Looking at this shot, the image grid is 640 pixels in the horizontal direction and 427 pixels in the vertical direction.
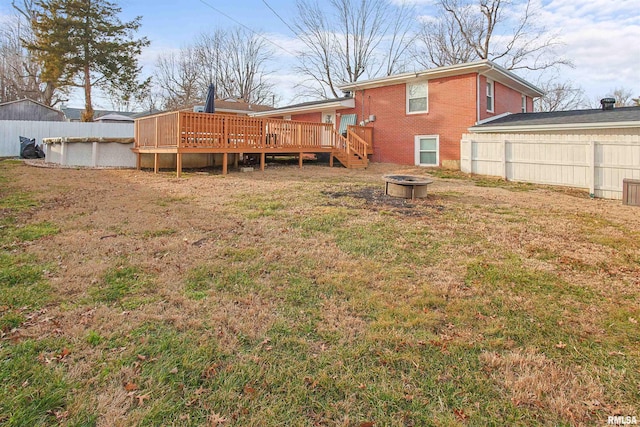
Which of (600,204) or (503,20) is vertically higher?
(503,20)

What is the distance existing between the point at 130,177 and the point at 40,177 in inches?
83.9

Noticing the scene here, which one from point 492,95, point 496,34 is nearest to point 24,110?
point 492,95

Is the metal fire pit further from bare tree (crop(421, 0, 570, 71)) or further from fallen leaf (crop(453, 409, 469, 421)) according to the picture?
bare tree (crop(421, 0, 570, 71))

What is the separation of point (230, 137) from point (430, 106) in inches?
331

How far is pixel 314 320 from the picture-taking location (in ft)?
9.04

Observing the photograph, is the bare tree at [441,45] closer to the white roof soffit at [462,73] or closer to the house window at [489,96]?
the white roof soffit at [462,73]

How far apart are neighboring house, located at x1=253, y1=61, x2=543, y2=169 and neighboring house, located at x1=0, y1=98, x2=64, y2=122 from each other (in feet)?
69.3

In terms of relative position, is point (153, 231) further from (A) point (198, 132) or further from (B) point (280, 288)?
(A) point (198, 132)

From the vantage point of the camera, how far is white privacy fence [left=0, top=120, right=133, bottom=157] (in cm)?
1697

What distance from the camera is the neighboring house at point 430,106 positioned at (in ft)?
43.9

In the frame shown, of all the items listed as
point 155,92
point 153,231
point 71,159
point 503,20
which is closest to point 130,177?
point 71,159

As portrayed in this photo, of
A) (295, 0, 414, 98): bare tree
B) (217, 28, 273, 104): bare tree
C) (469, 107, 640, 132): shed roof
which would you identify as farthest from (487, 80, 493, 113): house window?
(217, 28, 273, 104): bare tree

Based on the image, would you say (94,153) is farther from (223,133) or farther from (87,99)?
(87,99)

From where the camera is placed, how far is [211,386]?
203 cm
